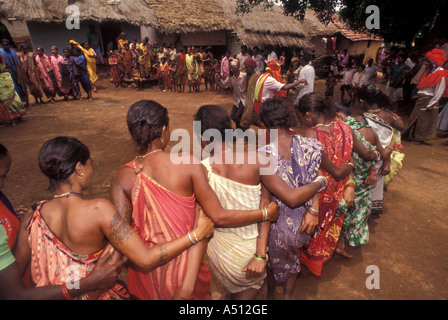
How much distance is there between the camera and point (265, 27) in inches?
706

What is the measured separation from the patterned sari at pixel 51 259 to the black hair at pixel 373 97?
3328mm

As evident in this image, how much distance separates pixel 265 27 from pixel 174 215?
1911cm

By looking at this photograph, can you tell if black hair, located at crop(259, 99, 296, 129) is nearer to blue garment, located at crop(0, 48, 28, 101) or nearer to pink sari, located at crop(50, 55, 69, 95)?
blue garment, located at crop(0, 48, 28, 101)

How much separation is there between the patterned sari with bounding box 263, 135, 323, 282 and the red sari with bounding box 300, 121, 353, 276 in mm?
398

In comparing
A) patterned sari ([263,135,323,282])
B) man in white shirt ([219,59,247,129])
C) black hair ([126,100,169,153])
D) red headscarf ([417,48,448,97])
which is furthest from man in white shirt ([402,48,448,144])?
black hair ([126,100,169,153])

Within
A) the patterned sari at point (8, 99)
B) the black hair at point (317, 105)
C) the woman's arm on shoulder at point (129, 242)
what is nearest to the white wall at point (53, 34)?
the patterned sari at point (8, 99)

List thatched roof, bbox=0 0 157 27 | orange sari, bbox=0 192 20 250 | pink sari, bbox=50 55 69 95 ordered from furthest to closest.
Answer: thatched roof, bbox=0 0 157 27
pink sari, bbox=50 55 69 95
orange sari, bbox=0 192 20 250

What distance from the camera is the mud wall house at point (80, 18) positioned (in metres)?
11.9

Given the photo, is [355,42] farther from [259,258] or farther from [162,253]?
[162,253]

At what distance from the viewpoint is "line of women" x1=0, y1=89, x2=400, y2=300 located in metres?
1.38

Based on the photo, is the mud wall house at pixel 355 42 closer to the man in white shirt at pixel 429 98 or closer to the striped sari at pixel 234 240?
the man in white shirt at pixel 429 98

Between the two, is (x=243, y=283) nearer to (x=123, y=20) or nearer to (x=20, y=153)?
(x=20, y=153)

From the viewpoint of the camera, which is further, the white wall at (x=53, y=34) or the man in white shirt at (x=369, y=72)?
the white wall at (x=53, y=34)

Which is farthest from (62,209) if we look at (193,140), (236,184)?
(193,140)
